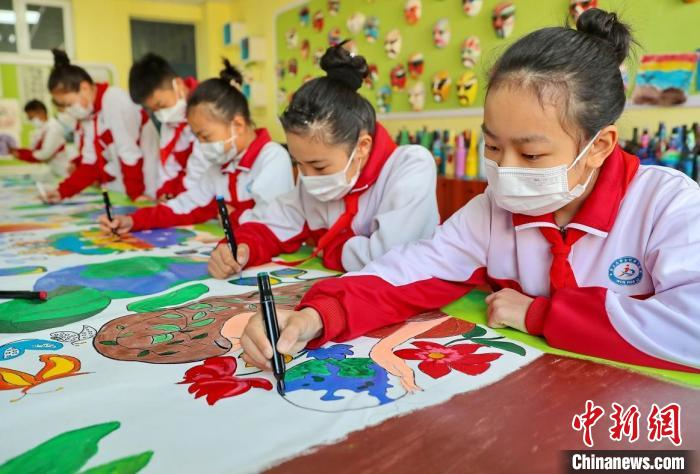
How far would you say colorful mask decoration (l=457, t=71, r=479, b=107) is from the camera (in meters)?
2.42

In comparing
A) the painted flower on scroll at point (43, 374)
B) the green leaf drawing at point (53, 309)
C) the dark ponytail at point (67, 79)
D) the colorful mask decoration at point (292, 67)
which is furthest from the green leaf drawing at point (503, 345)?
the colorful mask decoration at point (292, 67)

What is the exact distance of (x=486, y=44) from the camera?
2352 mm

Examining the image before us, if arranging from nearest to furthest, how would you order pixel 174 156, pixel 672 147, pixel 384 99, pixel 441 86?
1. pixel 672 147
2. pixel 174 156
3. pixel 441 86
4. pixel 384 99

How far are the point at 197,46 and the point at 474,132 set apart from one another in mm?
3627

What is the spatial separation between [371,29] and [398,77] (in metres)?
0.38

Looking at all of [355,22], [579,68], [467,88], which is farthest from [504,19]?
[579,68]

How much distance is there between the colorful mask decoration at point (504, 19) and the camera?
2217mm

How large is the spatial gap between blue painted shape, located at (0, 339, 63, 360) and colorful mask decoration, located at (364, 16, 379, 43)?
2.65m

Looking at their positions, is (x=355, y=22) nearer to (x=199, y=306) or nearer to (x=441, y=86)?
(x=441, y=86)

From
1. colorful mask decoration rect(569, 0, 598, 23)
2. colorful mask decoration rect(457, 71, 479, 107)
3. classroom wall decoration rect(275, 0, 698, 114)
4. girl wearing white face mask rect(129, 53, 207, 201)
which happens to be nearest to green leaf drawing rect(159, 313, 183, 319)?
girl wearing white face mask rect(129, 53, 207, 201)

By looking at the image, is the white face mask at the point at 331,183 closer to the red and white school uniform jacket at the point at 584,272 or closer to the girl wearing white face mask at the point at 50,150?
the red and white school uniform jacket at the point at 584,272

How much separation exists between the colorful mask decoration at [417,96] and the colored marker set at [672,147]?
1.12m

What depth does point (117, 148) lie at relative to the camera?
252cm

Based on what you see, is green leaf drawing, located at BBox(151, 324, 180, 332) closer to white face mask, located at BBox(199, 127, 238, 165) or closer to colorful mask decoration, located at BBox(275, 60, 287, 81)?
white face mask, located at BBox(199, 127, 238, 165)
